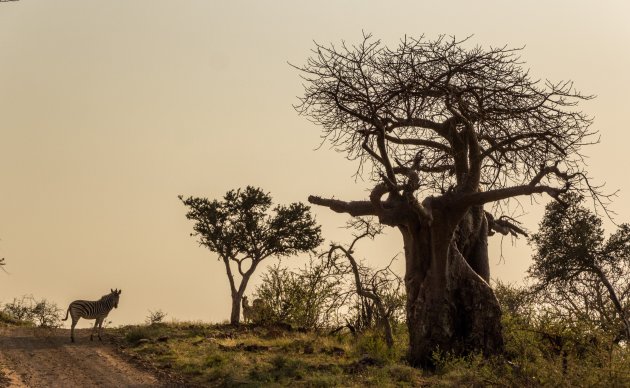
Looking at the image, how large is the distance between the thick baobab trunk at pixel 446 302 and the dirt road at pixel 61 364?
21.6 feet

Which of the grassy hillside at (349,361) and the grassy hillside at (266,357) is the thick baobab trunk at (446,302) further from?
the grassy hillside at (266,357)

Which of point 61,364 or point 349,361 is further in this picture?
point 349,361

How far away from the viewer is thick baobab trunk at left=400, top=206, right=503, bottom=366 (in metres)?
20.0

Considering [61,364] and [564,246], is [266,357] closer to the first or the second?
[61,364]

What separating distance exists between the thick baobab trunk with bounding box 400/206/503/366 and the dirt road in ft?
21.6

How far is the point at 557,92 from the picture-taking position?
67.1 ft

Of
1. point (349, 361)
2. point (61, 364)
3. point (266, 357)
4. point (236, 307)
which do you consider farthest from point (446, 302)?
point (236, 307)

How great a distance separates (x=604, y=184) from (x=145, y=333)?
1445 centimetres

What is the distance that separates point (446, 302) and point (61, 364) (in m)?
9.74

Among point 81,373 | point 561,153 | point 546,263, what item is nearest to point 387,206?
point 561,153

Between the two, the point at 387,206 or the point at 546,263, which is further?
the point at 546,263

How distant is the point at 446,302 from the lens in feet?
66.2

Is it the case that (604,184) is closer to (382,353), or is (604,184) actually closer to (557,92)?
(557,92)

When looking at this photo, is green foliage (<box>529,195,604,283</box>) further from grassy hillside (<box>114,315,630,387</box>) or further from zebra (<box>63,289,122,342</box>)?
zebra (<box>63,289,122,342</box>)
